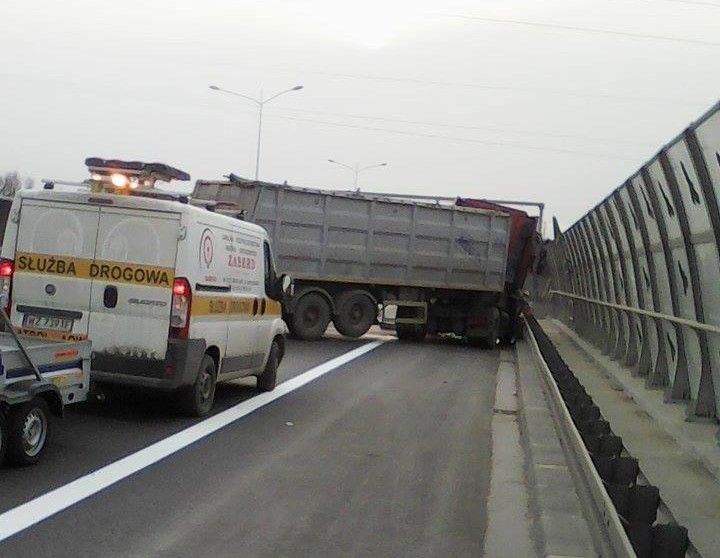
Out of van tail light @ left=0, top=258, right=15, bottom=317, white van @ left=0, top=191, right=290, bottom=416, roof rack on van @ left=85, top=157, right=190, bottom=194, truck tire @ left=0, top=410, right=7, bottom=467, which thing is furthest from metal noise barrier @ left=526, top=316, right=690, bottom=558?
van tail light @ left=0, top=258, right=15, bottom=317

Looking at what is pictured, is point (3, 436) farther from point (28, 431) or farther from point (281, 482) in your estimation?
point (281, 482)

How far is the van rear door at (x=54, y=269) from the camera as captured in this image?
30.5 ft

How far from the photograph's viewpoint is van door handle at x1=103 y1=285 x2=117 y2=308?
9.22 metres

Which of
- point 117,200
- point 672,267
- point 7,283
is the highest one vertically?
point 117,200

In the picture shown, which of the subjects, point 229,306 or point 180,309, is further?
point 229,306

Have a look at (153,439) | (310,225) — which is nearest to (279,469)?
(153,439)

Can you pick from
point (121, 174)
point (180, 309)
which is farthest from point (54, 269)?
point (180, 309)

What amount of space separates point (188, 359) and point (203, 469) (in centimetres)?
174

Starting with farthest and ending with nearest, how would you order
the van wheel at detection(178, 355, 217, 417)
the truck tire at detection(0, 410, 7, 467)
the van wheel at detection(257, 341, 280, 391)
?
the van wheel at detection(257, 341, 280, 391) → the van wheel at detection(178, 355, 217, 417) → the truck tire at detection(0, 410, 7, 467)

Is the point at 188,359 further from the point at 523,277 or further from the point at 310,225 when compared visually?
the point at 523,277

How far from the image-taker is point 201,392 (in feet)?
32.7

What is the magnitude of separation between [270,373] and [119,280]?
3.49m

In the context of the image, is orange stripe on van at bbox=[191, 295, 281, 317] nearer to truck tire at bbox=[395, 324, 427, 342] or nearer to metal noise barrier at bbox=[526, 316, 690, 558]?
metal noise barrier at bbox=[526, 316, 690, 558]

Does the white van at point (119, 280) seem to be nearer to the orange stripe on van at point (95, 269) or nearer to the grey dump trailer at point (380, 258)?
the orange stripe on van at point (95, 269)
